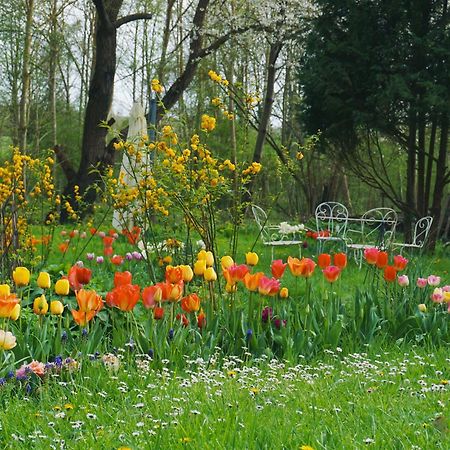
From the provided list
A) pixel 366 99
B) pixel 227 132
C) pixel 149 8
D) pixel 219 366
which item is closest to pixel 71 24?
pixel 149 8

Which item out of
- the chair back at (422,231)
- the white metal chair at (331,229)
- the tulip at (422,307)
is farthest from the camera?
the white metal chair at (331,229)

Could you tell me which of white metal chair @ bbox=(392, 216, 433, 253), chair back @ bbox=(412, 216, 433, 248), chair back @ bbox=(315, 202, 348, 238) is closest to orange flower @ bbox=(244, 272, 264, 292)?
white metal chair @ bbox=(392, 216, 433, 253)

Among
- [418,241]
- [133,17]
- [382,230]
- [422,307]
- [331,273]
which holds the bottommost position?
[422,307]

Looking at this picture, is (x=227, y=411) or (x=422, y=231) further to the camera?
(x=422, y=231)

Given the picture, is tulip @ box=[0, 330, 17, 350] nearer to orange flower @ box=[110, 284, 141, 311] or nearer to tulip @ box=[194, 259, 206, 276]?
orange flower @ box=[110, 284, 141, 311]

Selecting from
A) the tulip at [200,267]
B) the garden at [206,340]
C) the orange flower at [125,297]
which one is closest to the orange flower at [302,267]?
the garden at [206,340]

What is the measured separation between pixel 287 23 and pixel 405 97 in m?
6.14

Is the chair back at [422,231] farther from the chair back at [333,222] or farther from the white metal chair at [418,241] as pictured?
the chair back at [333,222]

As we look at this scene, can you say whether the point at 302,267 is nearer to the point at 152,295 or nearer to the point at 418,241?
the point at 152,295

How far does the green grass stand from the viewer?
2.38 m

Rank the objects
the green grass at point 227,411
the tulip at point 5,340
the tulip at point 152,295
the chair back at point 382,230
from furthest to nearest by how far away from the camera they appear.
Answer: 1. the chair back at point 382,230
2. the tulip at point 152,295
3. the tulip at point 5,340
4. the green grass at point 227,411

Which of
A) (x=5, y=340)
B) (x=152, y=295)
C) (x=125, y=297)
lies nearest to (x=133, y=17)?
(x=152, y=295)

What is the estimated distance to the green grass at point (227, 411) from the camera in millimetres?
2379

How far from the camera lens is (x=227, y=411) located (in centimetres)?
258
